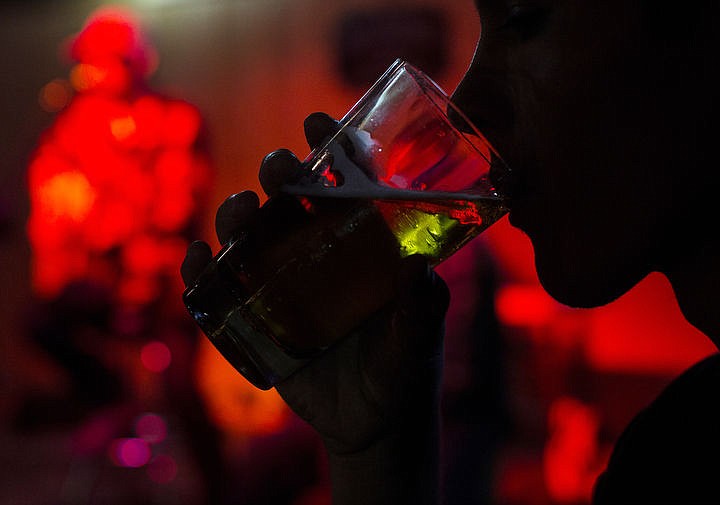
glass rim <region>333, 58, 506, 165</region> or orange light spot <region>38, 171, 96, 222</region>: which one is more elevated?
glass rim <region>333, 58, 506, 165</region>

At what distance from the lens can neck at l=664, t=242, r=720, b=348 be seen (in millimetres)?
757

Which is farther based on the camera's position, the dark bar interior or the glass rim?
the dark bar interior

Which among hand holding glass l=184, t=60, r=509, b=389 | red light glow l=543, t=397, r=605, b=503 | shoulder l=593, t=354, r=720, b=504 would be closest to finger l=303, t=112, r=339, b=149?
hand holding glass l=184, t=60, r=509, b=389

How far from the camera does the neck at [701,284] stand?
76 cm

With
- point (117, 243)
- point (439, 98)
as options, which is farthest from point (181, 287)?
point (439, 98)

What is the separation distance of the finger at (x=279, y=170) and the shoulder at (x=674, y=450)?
0.57 meters

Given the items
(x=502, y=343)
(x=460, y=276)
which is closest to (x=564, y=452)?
(x=502, y=343)

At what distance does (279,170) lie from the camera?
2.50ft

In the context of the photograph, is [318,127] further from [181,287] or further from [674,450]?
[181,287]

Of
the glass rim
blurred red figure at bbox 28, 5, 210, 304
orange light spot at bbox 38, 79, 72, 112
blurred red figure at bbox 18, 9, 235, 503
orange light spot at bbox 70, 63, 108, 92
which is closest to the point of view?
the glass rim

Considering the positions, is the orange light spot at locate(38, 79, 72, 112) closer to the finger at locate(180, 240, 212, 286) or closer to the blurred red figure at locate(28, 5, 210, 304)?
the blurred red figure at locate(28, 5, 210, 304)

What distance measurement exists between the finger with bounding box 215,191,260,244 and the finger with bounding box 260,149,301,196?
4 centimetres

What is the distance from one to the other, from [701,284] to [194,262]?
0.66 meters

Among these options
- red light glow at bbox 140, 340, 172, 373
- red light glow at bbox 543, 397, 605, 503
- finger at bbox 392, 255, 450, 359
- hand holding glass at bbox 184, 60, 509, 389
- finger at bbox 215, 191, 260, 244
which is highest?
finger at bbox 215, 191, 260, 244
